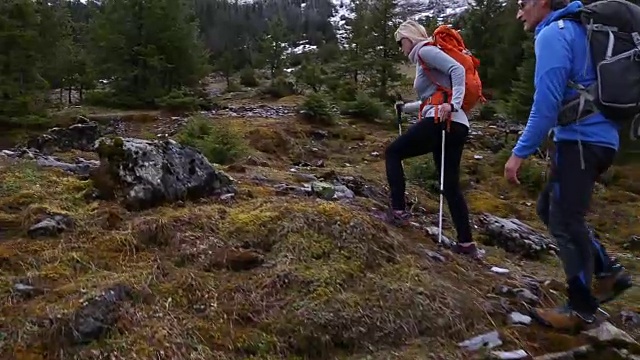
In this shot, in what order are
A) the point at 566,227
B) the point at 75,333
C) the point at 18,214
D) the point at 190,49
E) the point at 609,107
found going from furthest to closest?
1. the point at 190,49
2. the point at 18,214
3. the point at 566,227
4. the point at 609,107
5. the point at 75,333

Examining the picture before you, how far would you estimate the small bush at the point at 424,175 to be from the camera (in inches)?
349

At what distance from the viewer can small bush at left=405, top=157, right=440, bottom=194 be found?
8859mm

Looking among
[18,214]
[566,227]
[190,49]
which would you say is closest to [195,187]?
[18,214]

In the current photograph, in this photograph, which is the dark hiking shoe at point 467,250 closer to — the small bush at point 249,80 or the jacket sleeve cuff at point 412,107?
the jacket sleeve cuff at point 412,107

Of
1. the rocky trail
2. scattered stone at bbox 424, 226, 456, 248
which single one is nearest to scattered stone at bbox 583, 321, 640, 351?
the rocky trail

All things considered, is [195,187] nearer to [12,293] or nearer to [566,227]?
[12,293]

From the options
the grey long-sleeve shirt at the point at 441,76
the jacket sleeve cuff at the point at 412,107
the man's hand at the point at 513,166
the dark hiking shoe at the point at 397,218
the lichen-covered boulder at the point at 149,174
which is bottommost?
the dark hiking shoe at the point at 397,218

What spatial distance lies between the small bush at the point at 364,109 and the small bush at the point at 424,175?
33.6 feet

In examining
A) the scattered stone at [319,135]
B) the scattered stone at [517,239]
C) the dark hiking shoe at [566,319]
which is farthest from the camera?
the scattered stone at [319,135]

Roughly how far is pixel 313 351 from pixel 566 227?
5.66 ft

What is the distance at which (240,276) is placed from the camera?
4117 millimetres

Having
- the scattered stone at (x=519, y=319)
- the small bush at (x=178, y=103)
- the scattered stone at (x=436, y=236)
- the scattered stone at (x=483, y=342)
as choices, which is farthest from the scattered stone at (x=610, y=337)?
the small bush at (x=178, y=103)

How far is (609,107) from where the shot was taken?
356 cm

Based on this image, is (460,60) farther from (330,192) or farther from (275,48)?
(275,48)
